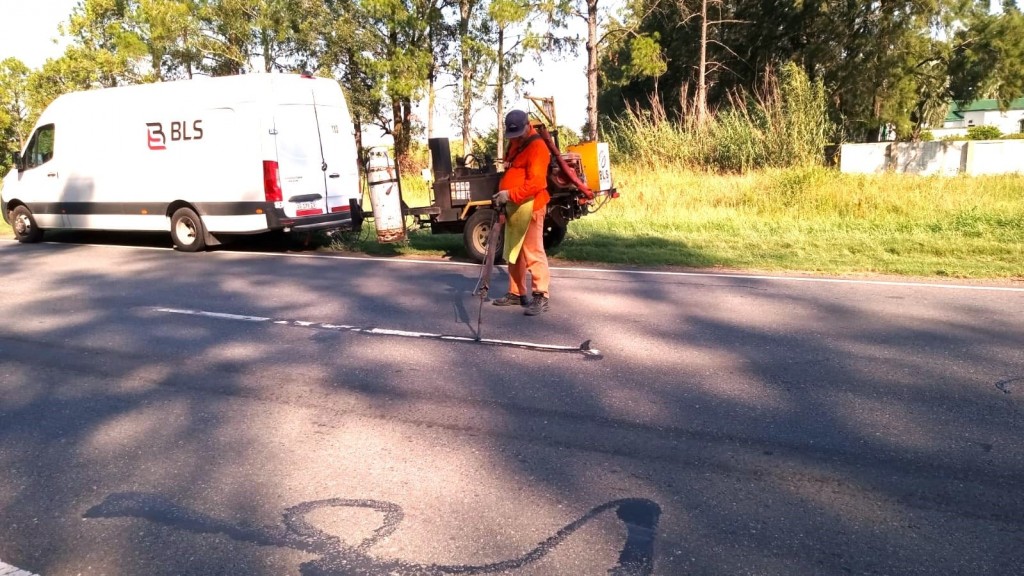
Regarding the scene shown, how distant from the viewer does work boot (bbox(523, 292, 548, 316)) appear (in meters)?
7.40

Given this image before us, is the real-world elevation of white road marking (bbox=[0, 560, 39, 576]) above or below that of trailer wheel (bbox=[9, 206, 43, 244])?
below

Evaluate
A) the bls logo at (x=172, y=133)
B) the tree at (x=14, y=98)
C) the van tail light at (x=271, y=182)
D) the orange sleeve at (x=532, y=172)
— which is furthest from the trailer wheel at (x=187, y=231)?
the tree at (x=14, y=98)

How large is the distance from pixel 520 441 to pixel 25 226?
46.7 ft

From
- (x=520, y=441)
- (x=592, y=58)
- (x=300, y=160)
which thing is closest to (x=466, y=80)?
(x=592, y=58)

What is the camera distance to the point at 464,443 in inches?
167

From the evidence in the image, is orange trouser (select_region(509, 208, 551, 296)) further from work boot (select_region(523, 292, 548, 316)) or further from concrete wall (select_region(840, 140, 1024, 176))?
concrete wall (select_region(840, 140, 1024, 176))

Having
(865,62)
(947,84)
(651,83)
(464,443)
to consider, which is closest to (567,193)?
(464,443)

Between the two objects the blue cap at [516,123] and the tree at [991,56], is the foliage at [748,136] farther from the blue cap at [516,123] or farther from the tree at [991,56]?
the tree at [991,56]

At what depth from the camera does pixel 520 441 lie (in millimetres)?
4254

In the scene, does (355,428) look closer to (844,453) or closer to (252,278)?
(844,453)

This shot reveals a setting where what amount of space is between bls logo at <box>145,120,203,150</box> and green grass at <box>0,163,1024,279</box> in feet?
9.28

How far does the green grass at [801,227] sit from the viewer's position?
10.5 meters

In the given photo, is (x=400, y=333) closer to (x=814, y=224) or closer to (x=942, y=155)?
(x=814, y=224)

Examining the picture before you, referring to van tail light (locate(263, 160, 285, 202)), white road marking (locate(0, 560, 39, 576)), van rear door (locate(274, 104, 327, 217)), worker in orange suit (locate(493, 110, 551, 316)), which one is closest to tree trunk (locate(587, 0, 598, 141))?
van rear door (locate(274, 104, 327, 217))
